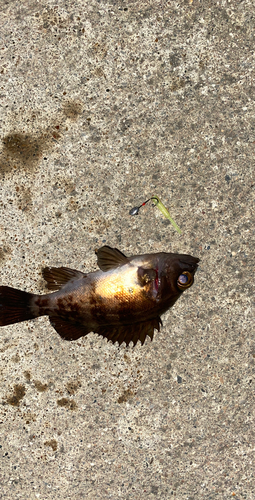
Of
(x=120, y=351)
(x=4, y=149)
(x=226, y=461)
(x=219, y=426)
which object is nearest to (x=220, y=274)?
(x=120, y=351)

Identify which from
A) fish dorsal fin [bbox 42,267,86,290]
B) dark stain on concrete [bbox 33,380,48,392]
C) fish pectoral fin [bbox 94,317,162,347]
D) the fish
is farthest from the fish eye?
dark stain on concrete [bbox 33,380,48,392]

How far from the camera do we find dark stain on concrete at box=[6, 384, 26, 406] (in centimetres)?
334

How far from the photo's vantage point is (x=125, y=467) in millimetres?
3367

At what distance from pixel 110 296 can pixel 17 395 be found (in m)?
1.57

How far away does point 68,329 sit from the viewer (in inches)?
121

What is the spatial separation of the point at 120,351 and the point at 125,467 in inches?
47.7

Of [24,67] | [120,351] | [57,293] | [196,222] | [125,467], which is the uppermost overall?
[24,67]

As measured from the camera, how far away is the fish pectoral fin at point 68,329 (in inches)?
119

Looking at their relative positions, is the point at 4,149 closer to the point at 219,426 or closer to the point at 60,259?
the point at 60,259

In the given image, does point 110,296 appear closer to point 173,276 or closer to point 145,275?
point 145,275

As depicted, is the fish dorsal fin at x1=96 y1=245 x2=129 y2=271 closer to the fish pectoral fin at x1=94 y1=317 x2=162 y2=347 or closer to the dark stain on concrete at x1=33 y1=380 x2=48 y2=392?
the fish pectoral fin at x1=94 y1=317 x2=162 y2=347

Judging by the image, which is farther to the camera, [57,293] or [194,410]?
[194,410]

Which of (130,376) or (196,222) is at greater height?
(196,222)

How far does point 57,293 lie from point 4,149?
1563 millimetres
